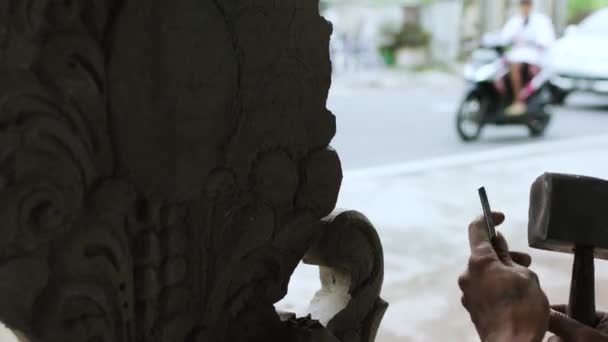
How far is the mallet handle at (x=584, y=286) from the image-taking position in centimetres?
101

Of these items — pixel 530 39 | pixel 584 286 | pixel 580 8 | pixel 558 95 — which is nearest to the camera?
pixel 584 286

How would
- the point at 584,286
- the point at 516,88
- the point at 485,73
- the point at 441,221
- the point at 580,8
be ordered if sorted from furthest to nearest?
the point at 580,8
the point at 516,88
the point at 485,73
the point at 441,221
the point at 584,286

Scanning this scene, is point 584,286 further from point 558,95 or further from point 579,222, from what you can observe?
point 558,95

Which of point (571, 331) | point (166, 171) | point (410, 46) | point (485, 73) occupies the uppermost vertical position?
point (410, 46)

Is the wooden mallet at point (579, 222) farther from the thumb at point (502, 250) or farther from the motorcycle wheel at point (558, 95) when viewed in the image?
the motorcycle wheel at point (558, 95)

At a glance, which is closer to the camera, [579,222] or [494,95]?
[579,222]

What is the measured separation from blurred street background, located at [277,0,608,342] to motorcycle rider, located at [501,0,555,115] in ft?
1.42

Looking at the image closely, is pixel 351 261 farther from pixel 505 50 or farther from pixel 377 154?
pixel 505 50

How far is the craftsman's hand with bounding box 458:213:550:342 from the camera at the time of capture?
0.91m

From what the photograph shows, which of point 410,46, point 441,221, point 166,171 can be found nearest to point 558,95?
point 410,46

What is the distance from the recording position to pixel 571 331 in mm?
965

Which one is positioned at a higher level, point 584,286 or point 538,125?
point 538,125

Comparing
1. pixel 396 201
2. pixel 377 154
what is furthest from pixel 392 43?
pixel 396 201

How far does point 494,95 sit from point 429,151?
2.66 feet
